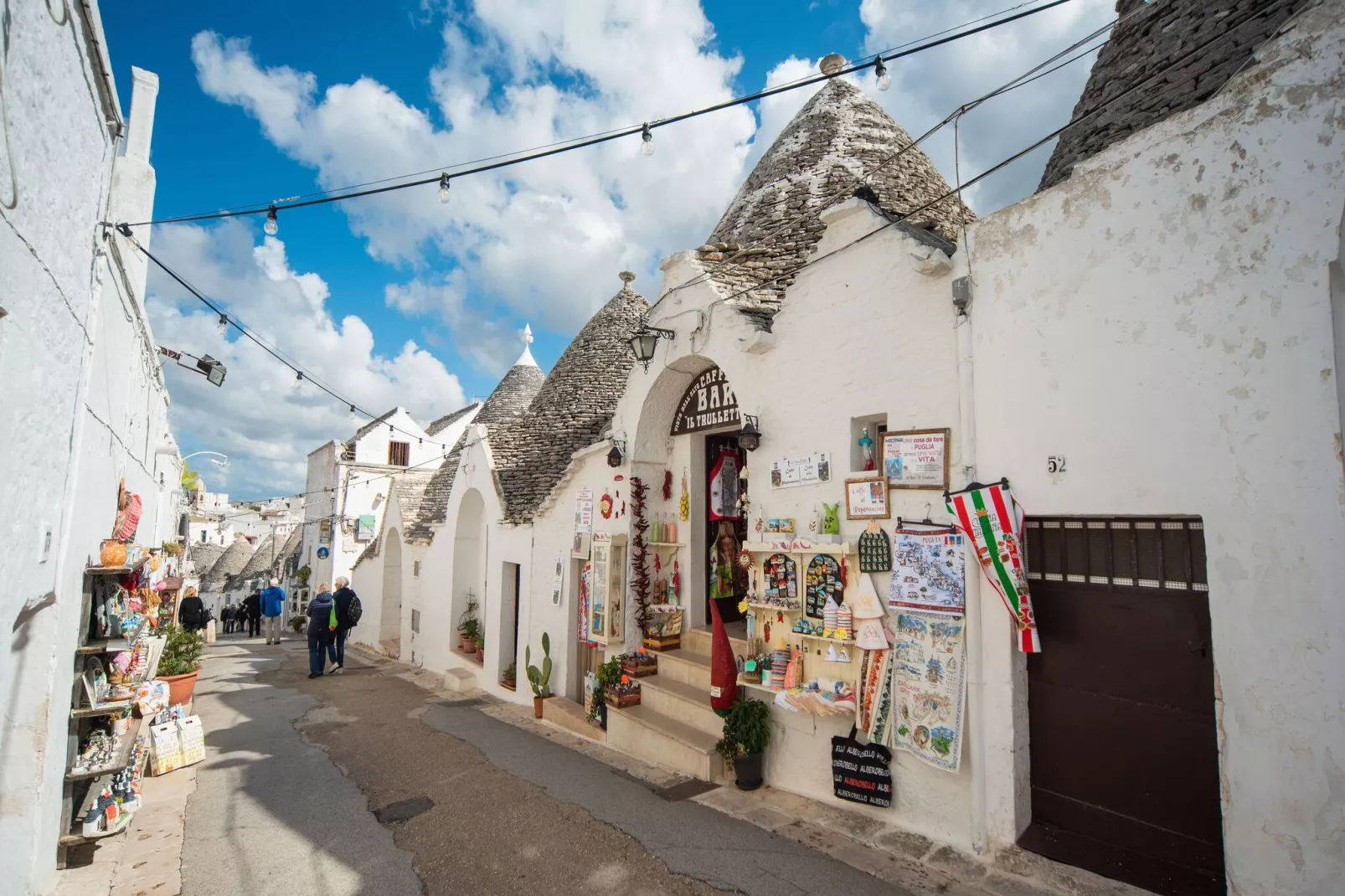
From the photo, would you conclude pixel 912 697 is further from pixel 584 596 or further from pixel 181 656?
pixel 181 656

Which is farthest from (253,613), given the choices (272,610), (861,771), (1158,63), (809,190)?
(1158,63)

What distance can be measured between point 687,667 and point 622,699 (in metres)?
0.92

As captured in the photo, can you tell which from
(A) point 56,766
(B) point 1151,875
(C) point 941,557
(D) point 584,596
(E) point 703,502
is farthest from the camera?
(D) point 584,596

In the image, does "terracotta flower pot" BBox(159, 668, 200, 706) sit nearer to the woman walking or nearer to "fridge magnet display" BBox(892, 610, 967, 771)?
the woman walking

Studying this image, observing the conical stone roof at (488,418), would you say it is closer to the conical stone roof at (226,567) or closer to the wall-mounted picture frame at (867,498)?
the wall-mounted picture frame at (867,498)

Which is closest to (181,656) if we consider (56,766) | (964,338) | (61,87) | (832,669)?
(56,766)

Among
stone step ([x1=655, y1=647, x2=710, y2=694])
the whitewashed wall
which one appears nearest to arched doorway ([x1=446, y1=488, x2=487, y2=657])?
stone step ([x1=655, y1=647, x2=710, y2=694])

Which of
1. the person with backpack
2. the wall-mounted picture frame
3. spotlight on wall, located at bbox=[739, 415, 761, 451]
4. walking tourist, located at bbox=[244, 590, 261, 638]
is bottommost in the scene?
walking tourist, located at bbox=[244, 590, 261, 638]

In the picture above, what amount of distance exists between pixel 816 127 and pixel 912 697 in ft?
31.4

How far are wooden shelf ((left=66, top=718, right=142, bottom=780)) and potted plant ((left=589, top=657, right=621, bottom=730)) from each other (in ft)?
15.8

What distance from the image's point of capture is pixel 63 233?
13.0ft

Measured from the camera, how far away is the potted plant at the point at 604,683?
28.1 feet

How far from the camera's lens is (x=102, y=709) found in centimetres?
512

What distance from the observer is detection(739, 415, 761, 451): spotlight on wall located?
697cm
